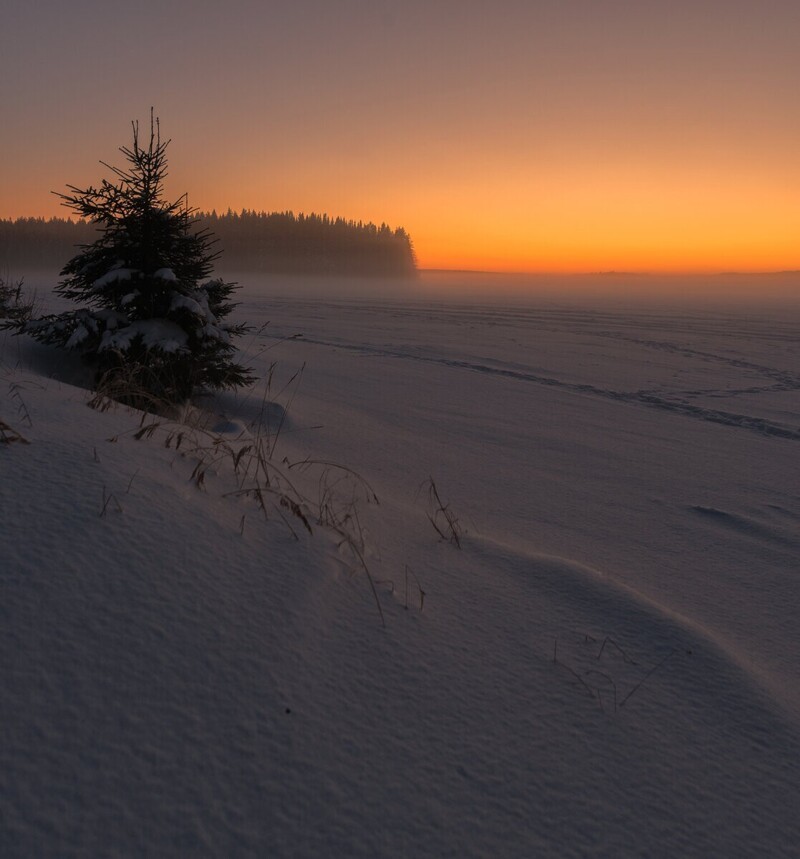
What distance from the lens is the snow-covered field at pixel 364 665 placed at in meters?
0.98

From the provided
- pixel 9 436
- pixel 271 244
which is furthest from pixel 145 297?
pixel 271 244

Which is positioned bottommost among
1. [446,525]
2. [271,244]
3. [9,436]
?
[446,525]

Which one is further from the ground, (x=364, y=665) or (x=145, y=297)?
(x=145, y=297)

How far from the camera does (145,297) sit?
5.24m

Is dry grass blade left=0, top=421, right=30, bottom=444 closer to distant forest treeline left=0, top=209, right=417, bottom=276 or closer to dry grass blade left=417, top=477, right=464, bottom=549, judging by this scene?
dry grass blade left=417, top=477, right=464, bottom=549

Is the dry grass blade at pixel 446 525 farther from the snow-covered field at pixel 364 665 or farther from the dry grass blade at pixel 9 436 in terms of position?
the dry grass blade at pixel 9 436

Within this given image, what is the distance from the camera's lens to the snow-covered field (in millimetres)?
978

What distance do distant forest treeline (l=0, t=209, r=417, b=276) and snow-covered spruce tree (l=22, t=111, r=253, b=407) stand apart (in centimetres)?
7784

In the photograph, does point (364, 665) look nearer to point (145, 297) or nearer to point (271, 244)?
point (145, 297)

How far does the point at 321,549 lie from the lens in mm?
1879

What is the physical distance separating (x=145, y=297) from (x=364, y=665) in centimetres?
488

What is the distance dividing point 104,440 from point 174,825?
165 centimetres

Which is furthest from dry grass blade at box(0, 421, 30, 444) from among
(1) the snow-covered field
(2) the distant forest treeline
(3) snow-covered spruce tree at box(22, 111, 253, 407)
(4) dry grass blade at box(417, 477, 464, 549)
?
(2) the distant forest treeline

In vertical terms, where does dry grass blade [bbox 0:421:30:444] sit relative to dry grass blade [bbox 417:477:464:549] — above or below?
above
